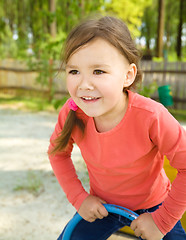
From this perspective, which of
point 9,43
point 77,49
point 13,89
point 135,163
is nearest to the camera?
point 77,49

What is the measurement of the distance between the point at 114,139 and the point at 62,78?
3521mm

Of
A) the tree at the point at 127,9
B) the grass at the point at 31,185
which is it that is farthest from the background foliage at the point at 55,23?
the grass at the point at 31,185

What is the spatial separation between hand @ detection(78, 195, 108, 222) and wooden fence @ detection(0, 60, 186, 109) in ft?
11.4

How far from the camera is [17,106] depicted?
Answer: 7711 millimetres

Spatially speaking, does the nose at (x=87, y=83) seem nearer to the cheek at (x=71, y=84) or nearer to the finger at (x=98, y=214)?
the cheek at (x=71, y=84)

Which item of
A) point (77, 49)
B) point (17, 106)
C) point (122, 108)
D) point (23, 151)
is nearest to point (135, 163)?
point (122, 108)

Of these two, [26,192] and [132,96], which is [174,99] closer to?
[26,192]

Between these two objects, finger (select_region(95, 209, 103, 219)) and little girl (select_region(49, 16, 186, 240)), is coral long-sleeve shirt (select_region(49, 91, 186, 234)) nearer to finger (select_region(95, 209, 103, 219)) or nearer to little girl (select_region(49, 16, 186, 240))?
little girl (select_region(49, 16, 186, 240))

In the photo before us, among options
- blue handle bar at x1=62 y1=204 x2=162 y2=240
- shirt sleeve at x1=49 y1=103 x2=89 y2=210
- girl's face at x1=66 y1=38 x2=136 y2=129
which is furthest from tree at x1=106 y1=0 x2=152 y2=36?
blue handle bar at x1=62 y1=204 x2=162 y2=240

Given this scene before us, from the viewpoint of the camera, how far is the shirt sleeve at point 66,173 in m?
1.38

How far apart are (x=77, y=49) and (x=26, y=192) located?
1.97 m

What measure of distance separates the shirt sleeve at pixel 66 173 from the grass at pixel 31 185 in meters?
1.37

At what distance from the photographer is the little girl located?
109 centimetres

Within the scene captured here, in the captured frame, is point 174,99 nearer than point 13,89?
Yes
